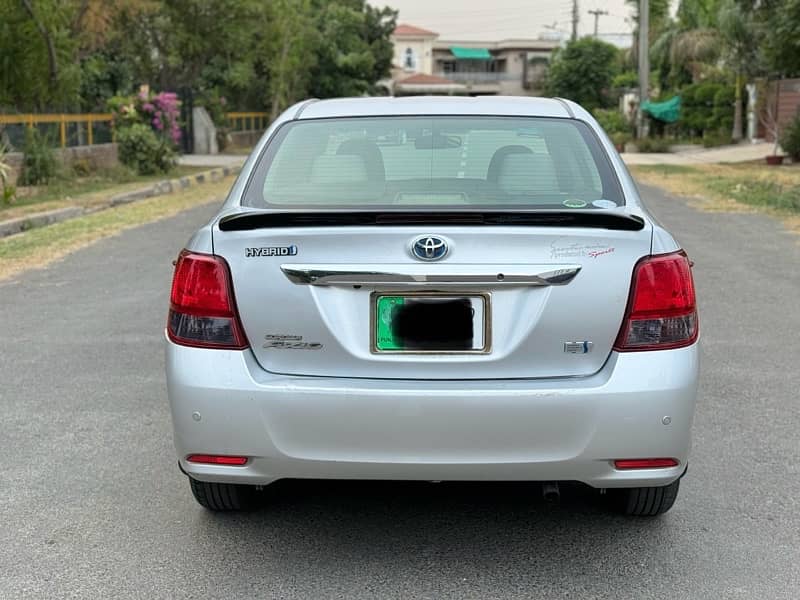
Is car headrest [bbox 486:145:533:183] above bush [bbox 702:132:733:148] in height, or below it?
above

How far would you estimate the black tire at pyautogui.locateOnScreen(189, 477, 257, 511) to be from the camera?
157 inches

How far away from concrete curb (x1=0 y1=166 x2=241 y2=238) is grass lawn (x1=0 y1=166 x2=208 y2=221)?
26cm

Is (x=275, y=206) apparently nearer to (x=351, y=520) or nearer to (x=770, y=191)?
(x=351, y=520)

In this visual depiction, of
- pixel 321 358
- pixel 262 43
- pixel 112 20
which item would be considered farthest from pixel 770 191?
pixel 262 43

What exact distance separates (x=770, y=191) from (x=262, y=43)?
85.3 feet

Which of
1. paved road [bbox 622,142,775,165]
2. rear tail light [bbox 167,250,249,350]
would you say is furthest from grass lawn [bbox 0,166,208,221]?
paved road [bbox 622,142,775,165]

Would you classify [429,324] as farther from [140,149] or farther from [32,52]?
[140,149]

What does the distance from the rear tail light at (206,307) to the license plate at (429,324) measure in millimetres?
462

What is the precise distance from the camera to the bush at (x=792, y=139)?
2678 cm

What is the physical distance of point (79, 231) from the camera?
564 inches

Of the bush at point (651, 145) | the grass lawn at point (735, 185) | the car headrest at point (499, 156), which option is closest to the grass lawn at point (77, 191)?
the grass lawn at point (735, 185)

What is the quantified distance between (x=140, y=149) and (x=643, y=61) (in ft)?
64.9

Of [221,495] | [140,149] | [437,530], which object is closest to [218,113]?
[140,149]

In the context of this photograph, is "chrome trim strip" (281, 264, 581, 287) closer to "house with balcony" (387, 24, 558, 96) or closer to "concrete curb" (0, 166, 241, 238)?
"concrete curb" (0, 166, 241, 238)
